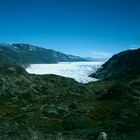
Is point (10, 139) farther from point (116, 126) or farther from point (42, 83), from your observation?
point (42, 83)

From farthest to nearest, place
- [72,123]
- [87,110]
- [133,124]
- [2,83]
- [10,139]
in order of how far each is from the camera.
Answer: [2,83] < [87,110] < [72,123] < [133,124] < [10,139]

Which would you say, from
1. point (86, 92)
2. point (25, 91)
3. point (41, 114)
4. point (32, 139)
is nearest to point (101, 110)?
point (41, 114)

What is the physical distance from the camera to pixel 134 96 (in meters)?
90.1

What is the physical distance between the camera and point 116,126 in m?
35.7

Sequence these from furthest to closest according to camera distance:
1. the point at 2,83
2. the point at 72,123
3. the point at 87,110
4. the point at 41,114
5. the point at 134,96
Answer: the point at 2,83 < the point at 134,96 < the point at 87,110 < the point at 41,114 < the point at 72,123

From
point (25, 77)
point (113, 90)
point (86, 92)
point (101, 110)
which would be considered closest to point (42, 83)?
point (25, 77)

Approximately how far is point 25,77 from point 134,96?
193 feet

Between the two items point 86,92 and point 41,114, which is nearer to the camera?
point 41,114

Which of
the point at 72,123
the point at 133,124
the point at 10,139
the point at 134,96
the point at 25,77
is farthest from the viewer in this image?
the point at 25,77

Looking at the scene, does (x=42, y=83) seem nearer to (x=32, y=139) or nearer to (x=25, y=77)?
(x=25, y=77)

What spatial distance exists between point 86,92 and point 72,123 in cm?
9906

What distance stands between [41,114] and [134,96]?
41395 millimetres

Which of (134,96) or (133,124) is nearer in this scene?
(133,124)

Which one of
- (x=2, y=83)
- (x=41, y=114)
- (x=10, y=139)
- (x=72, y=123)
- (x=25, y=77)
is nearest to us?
(x=10, y=139)
